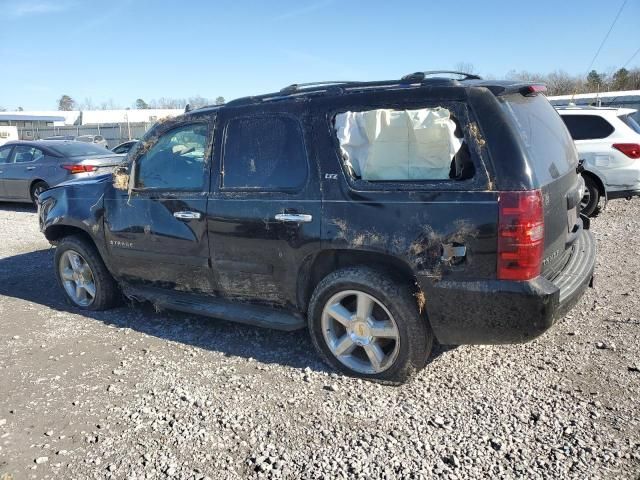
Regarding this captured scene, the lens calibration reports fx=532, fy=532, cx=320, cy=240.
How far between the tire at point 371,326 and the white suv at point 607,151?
20.3ft

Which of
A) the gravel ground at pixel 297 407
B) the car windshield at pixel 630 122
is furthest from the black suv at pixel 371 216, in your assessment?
the car windshield at pixel 630 122

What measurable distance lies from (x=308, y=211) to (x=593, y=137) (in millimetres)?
6926

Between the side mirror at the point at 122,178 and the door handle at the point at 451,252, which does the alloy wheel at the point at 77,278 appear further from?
the door handle at the point at 451,252

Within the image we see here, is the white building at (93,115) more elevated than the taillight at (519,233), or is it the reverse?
the white building at (93,115)

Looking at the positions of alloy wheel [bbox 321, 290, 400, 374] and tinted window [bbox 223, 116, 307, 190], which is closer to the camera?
alloy wheel [bbox 321, 290, 400, 374]

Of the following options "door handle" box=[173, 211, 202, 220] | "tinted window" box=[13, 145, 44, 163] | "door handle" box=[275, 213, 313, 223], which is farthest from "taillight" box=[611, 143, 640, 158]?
"tinted window" box=[13, 145, 44, 163]

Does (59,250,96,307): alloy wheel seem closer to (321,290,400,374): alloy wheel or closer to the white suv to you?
(321,290,400,374): alloy wheel

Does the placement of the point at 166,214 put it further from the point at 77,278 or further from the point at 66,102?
the point at 66,102

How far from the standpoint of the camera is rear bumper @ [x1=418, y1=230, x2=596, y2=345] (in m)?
3.05

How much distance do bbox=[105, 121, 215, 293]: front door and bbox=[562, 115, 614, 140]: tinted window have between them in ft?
22.2

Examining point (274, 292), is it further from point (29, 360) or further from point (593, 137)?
point (593, 137)

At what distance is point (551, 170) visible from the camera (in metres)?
3.33

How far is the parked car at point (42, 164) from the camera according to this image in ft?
35.6

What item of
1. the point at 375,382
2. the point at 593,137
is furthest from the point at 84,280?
the point at 593,137
